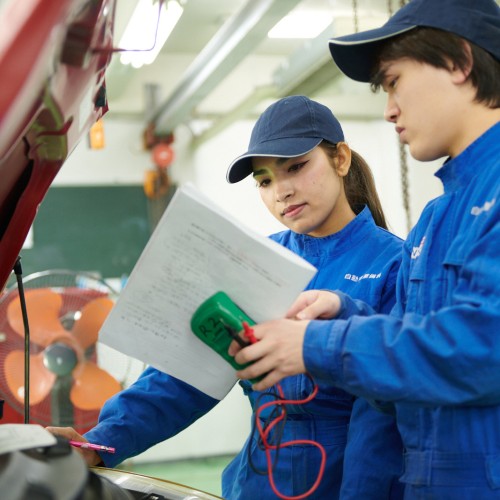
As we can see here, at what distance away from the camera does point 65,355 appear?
333 centimetres

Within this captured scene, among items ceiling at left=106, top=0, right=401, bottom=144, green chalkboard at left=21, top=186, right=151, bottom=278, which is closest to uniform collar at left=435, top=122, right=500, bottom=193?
ceiling at left=106, top=0, right=401, bottom=144

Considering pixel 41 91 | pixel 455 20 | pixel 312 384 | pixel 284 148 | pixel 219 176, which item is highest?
pixel 219 176

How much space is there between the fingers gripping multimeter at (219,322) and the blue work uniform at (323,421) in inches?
16.5

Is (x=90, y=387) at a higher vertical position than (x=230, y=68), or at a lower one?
lower

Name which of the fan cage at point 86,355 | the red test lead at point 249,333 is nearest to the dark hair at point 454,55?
the red test lead at point 249,333

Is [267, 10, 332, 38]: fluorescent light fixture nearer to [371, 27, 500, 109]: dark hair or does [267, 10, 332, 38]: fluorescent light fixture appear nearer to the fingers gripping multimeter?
[371, 27, 500, 109]: dark hair

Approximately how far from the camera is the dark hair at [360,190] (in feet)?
5.67

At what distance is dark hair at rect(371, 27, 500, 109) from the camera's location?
1103 mm

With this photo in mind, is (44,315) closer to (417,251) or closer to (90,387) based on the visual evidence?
(90,387)

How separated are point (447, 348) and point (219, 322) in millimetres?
320

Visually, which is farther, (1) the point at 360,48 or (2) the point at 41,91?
(1) the point at 360,48

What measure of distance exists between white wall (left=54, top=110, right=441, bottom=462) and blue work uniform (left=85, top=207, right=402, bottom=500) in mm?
4285

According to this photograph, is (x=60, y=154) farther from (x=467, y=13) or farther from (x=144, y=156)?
(x=144, y=156)

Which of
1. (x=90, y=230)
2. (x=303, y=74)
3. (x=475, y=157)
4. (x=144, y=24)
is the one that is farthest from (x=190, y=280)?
(x=90, y=230)
